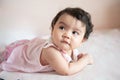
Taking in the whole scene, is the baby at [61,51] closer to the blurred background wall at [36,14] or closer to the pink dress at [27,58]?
the pink dress at [27,58]

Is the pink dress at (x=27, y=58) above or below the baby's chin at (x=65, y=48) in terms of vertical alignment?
below

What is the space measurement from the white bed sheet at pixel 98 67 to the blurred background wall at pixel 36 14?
0.41m

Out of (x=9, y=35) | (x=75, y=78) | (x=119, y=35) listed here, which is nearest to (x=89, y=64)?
(x=75, y=78)

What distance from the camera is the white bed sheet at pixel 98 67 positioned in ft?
3.03

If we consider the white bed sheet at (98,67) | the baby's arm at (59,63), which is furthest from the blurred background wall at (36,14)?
the baby's arm at (59,63)

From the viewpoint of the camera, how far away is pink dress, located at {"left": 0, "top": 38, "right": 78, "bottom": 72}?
983 millimetres

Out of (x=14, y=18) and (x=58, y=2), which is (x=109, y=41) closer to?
(x=58, y=2)

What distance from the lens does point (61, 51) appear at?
982 mm

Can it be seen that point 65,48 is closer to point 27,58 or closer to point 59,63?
point 59,63

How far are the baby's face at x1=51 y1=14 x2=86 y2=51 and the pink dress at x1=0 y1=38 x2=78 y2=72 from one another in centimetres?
→ 5

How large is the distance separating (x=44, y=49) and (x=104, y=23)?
3.20ft

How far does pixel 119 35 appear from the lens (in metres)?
1.51

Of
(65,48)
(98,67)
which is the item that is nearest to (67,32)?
(65,48)

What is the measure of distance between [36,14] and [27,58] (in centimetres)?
67
